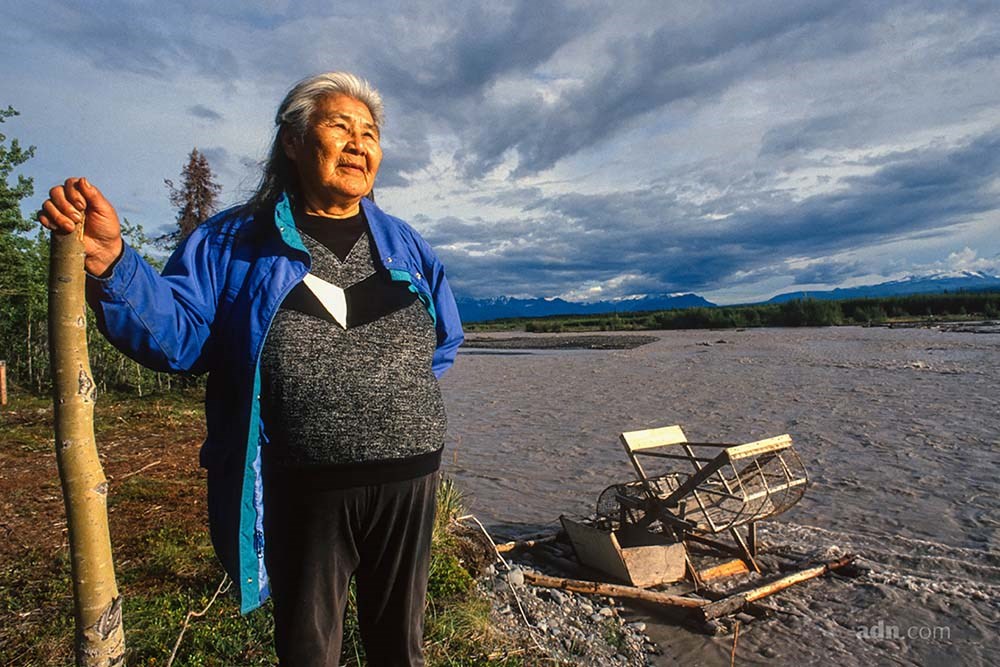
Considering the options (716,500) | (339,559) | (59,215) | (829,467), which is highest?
(59,215)

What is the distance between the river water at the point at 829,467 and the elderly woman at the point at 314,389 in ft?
10.0

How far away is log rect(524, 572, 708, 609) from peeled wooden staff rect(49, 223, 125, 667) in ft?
12.2

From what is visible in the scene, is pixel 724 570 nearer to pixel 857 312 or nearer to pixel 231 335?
pixel 231 335

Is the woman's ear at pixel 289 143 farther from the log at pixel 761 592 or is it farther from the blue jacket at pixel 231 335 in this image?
the log at pixel 761 592

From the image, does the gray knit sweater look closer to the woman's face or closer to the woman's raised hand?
the woman's face

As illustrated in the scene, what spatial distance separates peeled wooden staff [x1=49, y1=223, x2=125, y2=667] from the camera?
1.28m

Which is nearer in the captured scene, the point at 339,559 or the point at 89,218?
the point at 89,218

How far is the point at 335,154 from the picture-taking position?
187cm

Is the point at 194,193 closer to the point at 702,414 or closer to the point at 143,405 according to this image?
the point at 143,405

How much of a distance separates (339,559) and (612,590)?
3398 mm

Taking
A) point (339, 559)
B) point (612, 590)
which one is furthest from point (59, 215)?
point (612, 590)

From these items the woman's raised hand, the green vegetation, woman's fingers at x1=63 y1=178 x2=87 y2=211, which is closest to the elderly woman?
the woman's raised hand

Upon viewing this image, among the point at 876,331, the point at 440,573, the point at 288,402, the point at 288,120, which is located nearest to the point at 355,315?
the point at 288,402

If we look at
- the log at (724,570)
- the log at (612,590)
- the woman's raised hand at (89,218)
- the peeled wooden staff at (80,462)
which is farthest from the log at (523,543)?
the woman's raised hand at (89,218)
